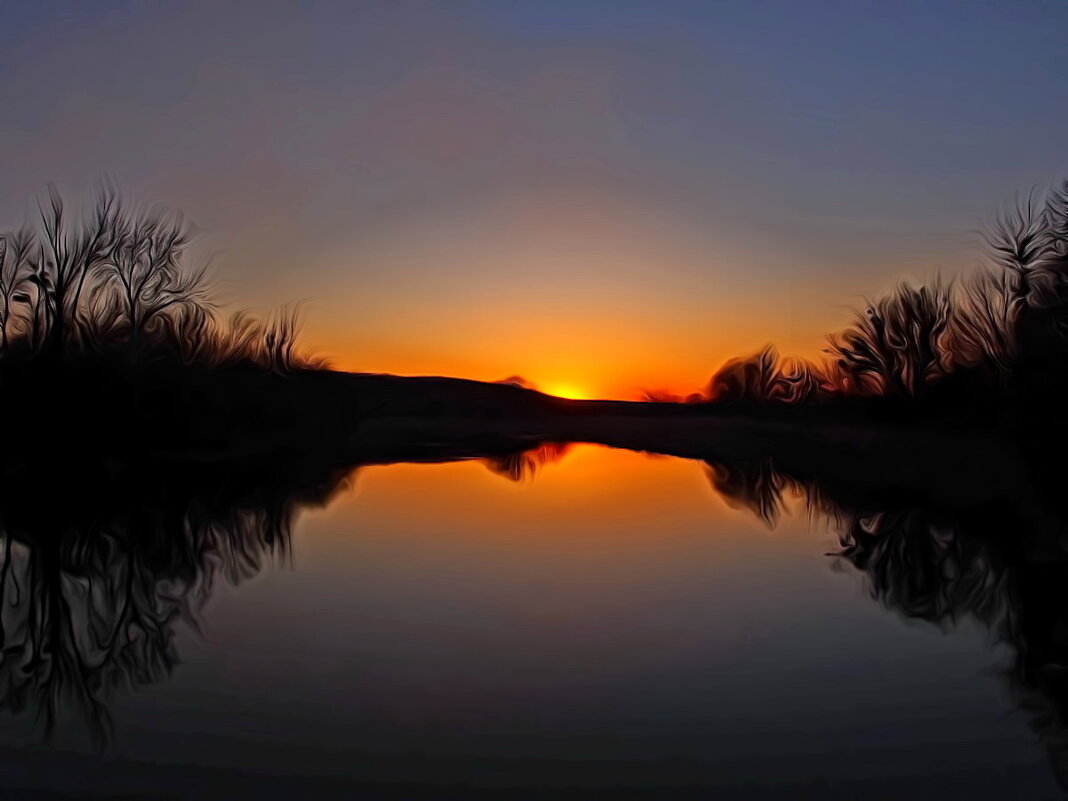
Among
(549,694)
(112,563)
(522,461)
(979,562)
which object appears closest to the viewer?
(549,694)

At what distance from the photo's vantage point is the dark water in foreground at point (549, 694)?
14.0ft

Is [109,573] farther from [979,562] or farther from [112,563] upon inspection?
[979,562]

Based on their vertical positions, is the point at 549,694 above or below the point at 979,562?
below

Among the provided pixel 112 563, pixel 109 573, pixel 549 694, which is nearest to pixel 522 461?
pixel 112 563

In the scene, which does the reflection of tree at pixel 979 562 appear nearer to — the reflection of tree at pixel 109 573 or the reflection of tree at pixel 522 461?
the reflection of tree at pixel 109 573

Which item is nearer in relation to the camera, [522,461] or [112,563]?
[112,563]

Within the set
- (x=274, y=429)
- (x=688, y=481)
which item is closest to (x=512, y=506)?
(x=688, y=481)

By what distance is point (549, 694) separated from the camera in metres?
5.56

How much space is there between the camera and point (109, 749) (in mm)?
4535

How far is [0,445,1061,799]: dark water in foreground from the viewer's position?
14.0 feet

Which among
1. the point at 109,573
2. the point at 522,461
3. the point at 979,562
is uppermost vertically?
the point at 522,461

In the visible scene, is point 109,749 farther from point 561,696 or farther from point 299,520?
point 299,520

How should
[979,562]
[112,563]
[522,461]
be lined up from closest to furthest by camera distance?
[112,563] < [979,562] < [522,461]

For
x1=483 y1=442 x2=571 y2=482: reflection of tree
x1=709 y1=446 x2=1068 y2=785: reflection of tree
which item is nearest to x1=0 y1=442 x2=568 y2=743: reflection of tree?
x1=709 y1=446 x2=1068 y2=785: reflection of tree
